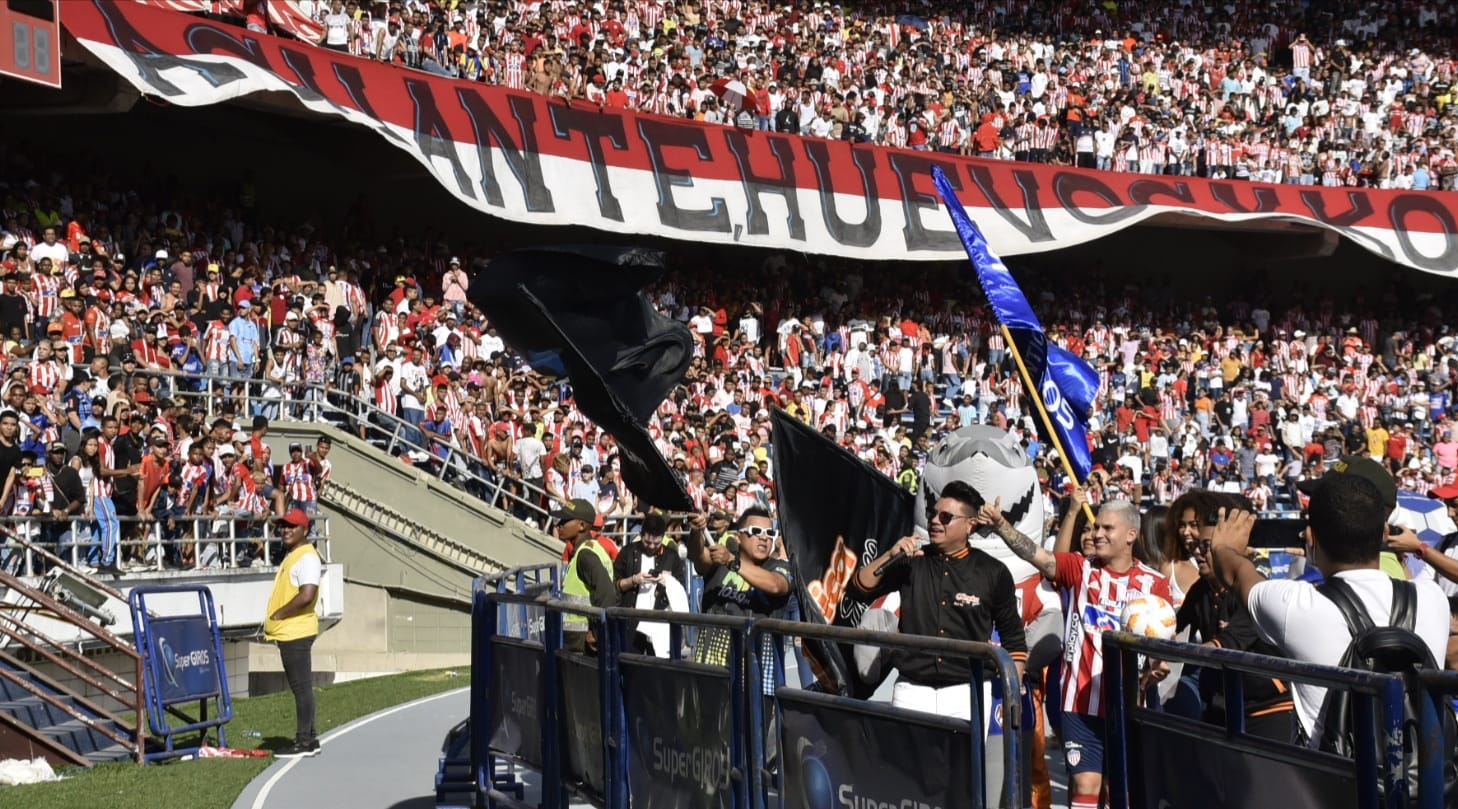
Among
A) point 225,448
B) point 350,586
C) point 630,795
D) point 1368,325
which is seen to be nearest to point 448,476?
point 350,586

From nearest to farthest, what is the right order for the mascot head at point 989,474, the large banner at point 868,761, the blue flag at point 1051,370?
the large banner at point 868,761, the mascot head at point 989,474, the blue flag at point 1051,370

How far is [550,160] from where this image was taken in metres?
25.5

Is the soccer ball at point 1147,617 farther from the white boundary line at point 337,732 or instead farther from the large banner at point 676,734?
the white boundary line at point 337,732

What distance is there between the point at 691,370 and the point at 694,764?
19.5 m

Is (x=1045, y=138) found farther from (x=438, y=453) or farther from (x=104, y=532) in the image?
(x=104, y=532)

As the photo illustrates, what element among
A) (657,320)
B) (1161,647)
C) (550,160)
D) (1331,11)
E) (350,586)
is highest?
(1331,11)

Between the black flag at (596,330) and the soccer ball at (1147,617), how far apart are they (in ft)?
7.22

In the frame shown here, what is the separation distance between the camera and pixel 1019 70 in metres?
33.3

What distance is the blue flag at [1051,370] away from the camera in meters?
9.83

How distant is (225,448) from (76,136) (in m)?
8.64

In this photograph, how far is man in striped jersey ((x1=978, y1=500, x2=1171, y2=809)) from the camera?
269 inches

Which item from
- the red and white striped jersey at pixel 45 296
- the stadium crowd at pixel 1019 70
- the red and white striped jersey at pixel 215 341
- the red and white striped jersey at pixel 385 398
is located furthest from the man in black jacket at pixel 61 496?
the stadium crowd at pixel 1019 70

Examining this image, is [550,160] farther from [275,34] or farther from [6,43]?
[6,43]

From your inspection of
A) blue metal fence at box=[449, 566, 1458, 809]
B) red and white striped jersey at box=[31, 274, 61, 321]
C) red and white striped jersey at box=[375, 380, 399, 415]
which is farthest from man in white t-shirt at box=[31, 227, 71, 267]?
blue metal fence at box=[449, 566, 1458, 809]
